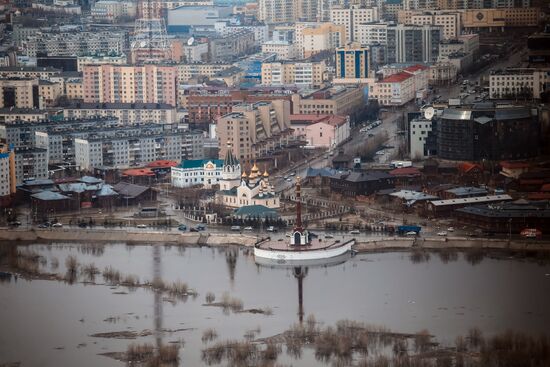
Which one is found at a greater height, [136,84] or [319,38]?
[319,38]

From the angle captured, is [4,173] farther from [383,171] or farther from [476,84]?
[476,84]

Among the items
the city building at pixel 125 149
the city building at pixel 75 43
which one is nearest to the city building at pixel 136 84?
the city building at pixel 125 149

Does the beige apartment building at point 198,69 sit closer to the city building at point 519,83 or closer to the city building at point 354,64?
the city building at point 354,64

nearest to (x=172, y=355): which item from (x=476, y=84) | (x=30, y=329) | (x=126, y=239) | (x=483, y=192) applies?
(x=30, y=329)

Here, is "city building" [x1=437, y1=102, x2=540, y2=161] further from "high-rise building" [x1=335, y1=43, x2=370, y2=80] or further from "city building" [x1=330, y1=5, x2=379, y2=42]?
"city building" [x1=330, y1=5, x2=379, y2=42]

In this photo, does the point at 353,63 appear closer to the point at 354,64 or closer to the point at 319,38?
the point at 354,64

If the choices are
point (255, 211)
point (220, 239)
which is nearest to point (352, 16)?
point (255, 211)
